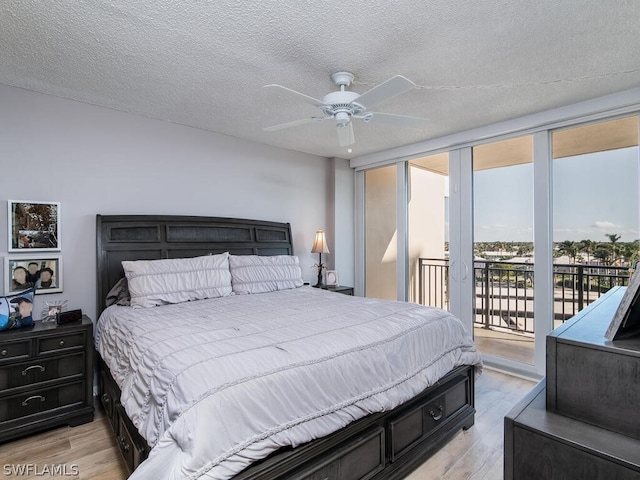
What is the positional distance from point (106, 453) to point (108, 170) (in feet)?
7.71

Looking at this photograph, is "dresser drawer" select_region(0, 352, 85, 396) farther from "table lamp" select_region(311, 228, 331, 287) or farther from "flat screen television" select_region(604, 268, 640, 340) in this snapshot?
"flat screen television" select_region(604, 268, 640, 340)

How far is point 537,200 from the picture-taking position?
3385 mm

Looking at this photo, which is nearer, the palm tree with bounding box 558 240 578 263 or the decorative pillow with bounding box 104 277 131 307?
the decorative pillow with bounding box 104 277 131 307

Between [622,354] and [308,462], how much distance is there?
1.26 metres

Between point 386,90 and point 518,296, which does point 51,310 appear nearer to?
point 386,90

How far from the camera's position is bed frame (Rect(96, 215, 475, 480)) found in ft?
5.09

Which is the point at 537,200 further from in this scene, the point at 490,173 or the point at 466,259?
the point at 466,259

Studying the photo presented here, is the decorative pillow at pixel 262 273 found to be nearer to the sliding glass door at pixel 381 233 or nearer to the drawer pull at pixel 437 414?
the sliding glass door at pixel 381 233

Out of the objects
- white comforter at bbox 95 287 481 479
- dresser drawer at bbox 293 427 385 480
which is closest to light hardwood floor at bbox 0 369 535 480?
dresser drawer at bbox 293 427 385 480

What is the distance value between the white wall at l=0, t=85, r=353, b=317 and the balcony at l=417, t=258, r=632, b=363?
2.67 m

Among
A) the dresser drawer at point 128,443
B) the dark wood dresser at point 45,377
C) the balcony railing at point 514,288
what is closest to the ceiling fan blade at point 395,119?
the balcony railing at point 514,288

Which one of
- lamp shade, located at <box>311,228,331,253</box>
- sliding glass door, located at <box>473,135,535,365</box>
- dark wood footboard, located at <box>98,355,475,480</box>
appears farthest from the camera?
lamp shade, located at <box>311,228,331,253</box>

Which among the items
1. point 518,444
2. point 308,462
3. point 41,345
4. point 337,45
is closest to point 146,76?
point 337,45

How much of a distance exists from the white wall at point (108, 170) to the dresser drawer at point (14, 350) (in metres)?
0.57
